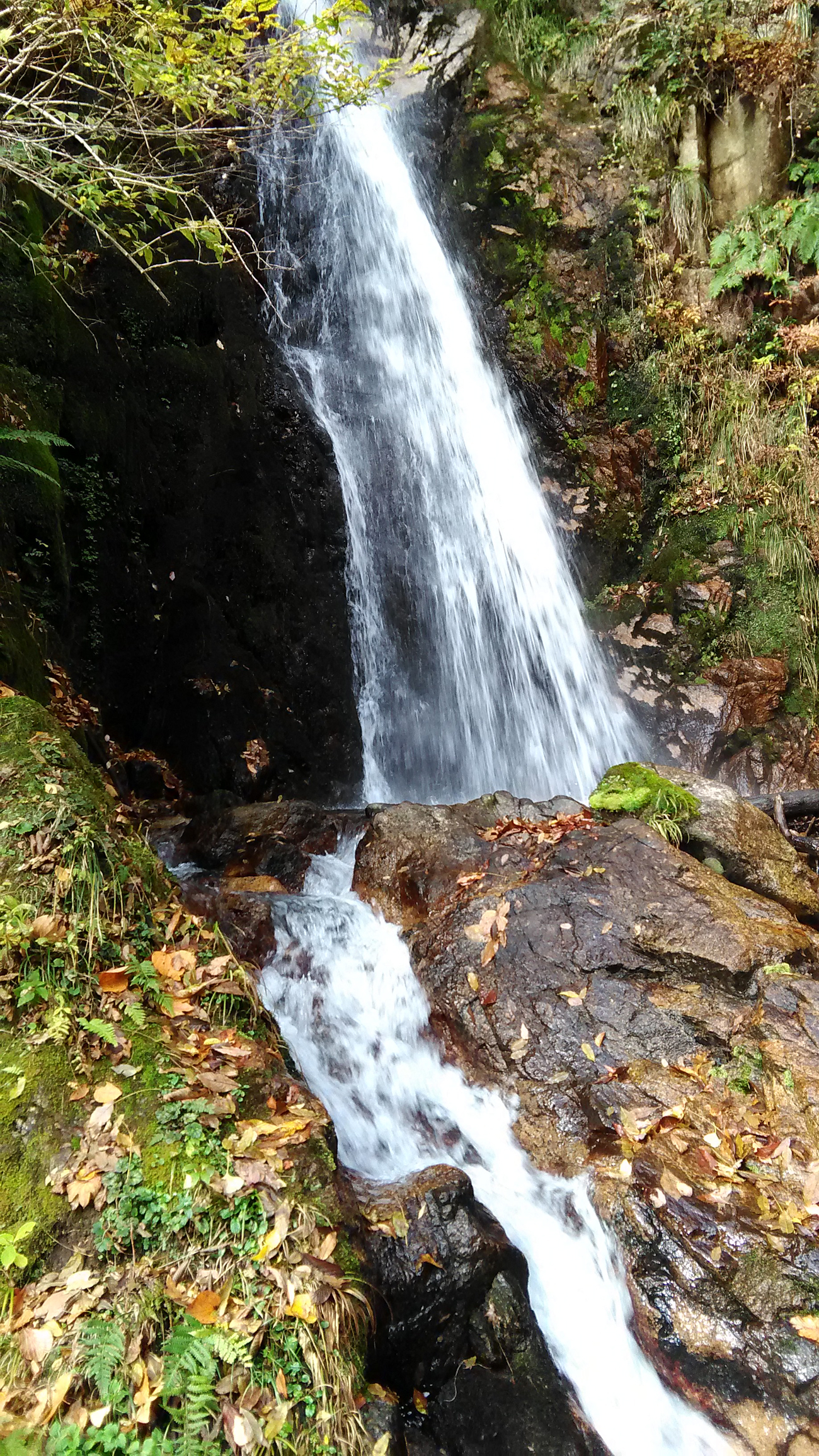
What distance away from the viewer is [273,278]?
9875mm

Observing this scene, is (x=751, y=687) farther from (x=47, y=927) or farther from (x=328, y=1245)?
(x=47, y=927)

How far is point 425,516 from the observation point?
31.6ft

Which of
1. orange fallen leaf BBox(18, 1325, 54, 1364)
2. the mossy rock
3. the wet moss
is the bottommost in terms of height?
orange fallen leaf BBox(18, 1325, 54, 1364)

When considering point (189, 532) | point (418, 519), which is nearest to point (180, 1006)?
point (189, 532)

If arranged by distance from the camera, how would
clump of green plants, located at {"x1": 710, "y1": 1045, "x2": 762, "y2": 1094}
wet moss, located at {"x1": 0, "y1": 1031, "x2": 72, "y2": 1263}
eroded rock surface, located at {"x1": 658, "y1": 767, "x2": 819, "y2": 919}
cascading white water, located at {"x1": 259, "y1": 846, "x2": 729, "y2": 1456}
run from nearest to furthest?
wet moss, located at {"x1": 0, "y1": 1031, "x2": 72, "y2": 1263} → cascading white water, located at {"x1": 259, "y1": 846, "x2": 729, "y2": 1456} → clump of green plants, located at {"x1": 710, "y1": 1045, "x2": 762, "y2": 1094} → eroded rock surface, located at {"x1": 658, "y1": 767, "x2": 819, "y2": 919}

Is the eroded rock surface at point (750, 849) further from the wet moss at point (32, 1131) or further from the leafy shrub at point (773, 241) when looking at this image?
the leafy shrub at point (773, 241)

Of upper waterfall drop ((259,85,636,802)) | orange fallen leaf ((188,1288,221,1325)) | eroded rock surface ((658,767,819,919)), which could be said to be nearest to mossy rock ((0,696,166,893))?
orange fallen leaf ((188,1288,221,1325))

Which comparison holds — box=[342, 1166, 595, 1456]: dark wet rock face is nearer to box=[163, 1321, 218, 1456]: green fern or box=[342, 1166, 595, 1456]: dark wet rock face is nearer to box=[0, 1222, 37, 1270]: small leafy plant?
box=[163, 1321, 218, 1456]: green fern

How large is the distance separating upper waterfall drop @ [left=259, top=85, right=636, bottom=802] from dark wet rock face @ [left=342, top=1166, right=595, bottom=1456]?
5681 mm

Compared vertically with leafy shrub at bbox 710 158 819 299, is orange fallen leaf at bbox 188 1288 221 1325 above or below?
below

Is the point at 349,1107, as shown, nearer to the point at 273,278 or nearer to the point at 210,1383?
the point at 210,1383

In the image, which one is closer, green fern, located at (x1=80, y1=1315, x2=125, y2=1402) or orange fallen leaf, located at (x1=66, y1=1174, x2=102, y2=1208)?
green fern, located at (x1=80, y1=1315, x2=125, y2=1402)

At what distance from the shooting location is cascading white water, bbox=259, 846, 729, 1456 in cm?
302

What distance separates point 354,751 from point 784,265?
9121mm
